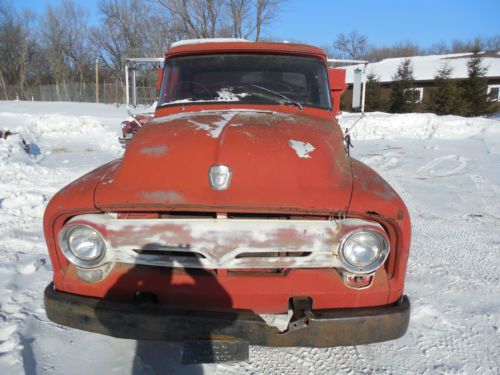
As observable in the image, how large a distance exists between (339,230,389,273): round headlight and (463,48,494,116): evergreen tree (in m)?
25.8

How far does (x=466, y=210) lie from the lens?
5895 millimetres

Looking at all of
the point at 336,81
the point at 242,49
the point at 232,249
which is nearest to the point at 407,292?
the point at 232,249

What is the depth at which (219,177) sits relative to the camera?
2121 millimetres

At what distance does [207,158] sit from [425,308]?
223 cm

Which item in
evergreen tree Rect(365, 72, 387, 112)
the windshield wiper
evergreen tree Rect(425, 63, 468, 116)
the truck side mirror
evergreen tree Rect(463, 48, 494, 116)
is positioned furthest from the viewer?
evergreen tree Rect(365, 72, 387, 112)

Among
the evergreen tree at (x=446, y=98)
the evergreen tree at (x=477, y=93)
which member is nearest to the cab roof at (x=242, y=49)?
the evergreen tree at (x=446, y=98)

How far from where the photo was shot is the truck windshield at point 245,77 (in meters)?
3.53

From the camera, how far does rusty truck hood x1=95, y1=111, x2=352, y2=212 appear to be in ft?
6.70

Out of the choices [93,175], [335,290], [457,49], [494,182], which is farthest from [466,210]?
[457,49]

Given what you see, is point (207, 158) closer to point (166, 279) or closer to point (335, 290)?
point (166, 279)

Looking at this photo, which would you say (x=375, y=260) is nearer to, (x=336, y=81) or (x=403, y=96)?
(x=336, y=81)

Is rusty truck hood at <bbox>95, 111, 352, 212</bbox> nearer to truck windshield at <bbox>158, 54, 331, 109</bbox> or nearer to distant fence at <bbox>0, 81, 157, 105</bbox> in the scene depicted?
truck windshield at <bbox>158, 54, 331, 109</bbox>

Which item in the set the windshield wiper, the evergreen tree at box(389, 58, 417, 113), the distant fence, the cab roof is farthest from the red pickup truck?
the distant fence

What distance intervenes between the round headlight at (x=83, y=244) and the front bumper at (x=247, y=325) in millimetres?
241
